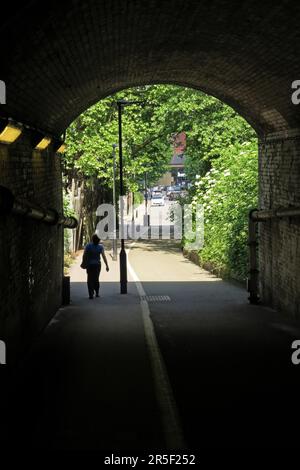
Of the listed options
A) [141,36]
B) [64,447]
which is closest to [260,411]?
[64,447]

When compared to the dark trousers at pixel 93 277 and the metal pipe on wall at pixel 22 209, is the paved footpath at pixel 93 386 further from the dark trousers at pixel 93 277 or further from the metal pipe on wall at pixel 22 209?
the dark trousers at pixel 93 277

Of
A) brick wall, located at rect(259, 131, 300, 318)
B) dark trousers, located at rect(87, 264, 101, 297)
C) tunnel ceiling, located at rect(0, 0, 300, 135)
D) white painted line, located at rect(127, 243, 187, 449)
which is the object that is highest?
tunnel ceiling, located at rect(0, 0, 300, 135)

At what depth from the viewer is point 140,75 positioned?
665 inches

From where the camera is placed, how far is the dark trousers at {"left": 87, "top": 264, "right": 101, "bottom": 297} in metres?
19.9

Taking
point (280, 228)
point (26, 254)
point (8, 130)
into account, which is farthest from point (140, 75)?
point (8, 130)

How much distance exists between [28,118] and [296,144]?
5367 millimetres

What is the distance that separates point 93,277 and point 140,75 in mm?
5771

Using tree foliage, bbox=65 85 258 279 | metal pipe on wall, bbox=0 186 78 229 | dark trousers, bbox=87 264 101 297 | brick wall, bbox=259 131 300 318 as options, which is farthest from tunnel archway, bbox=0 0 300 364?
tree foliage, bbox=65 85 258 279

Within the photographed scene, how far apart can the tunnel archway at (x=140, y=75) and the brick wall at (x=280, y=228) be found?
2 centimetres

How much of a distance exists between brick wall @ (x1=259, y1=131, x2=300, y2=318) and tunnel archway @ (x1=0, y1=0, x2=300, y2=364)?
1.0 inches

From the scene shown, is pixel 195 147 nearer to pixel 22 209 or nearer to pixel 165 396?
pixel 22 209

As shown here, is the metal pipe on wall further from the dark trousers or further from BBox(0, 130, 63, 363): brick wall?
the dark trousers

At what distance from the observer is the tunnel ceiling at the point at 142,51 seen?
9.34 m

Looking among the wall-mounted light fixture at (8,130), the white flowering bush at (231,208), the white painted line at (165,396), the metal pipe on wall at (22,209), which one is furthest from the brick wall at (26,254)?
the white flowering bush at (231,208)
